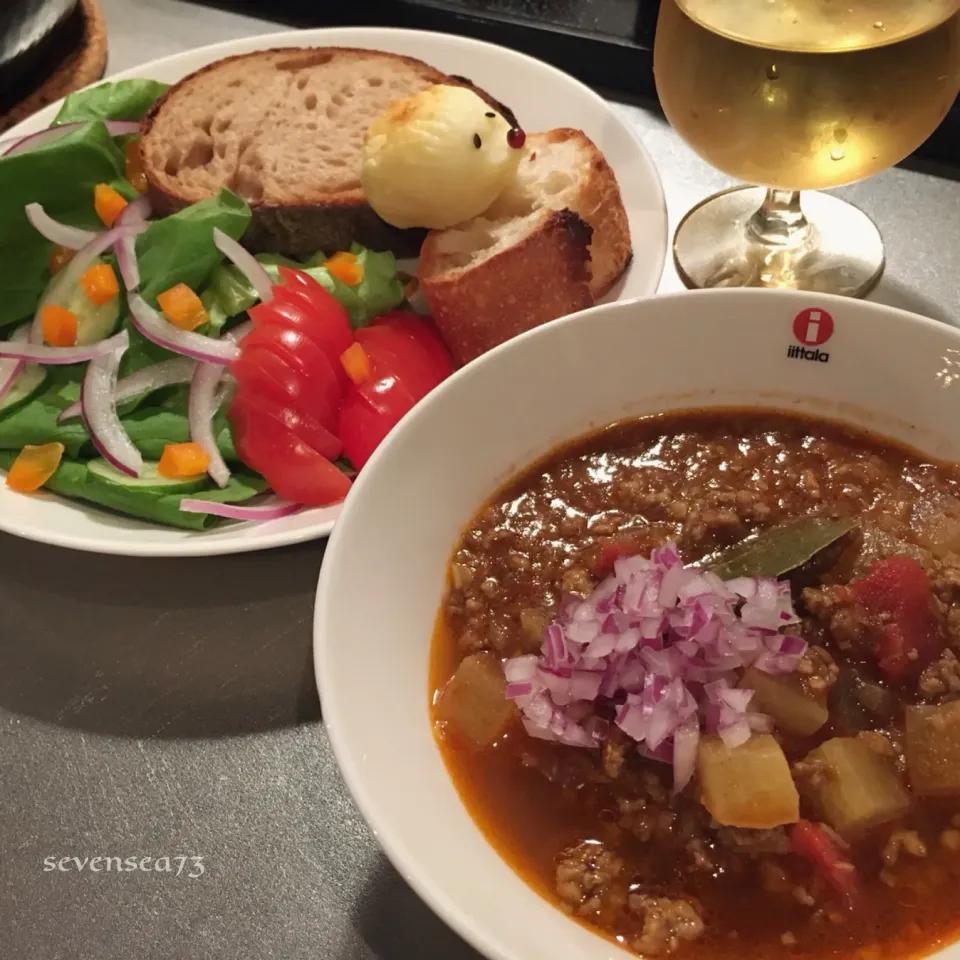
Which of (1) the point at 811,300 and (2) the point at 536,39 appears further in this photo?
(2) the point at 536,39

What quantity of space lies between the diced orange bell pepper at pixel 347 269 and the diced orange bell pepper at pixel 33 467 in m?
0.71

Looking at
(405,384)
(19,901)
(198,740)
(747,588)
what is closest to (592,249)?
(405,384)

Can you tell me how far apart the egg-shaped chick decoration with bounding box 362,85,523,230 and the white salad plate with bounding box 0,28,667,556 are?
0.88ft

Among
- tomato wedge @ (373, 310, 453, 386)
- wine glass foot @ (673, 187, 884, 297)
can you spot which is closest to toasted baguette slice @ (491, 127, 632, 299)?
wine glass foot @ (673, 187, 884, 297)

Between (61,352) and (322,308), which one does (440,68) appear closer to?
(322,308)

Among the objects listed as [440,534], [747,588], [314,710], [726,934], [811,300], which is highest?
[811,300]

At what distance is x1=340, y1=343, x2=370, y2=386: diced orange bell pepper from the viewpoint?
1.99m

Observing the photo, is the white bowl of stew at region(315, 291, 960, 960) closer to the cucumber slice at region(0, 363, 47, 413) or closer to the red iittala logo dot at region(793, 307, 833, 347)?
the red iittala logo dot at region(793, 307, 833, 347)

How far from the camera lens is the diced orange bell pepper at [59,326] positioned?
2.11 metres

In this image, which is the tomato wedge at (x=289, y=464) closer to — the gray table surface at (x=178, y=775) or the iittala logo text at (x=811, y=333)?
the gray table surface at (x=178, y=775)

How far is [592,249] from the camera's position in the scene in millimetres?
2070

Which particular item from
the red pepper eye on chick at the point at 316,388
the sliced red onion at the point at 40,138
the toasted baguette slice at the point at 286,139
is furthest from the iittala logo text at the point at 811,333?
the sliced red onion at the point at 40,138

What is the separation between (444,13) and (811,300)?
77.3 inches

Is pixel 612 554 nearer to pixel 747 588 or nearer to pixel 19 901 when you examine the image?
pixel 747 588
